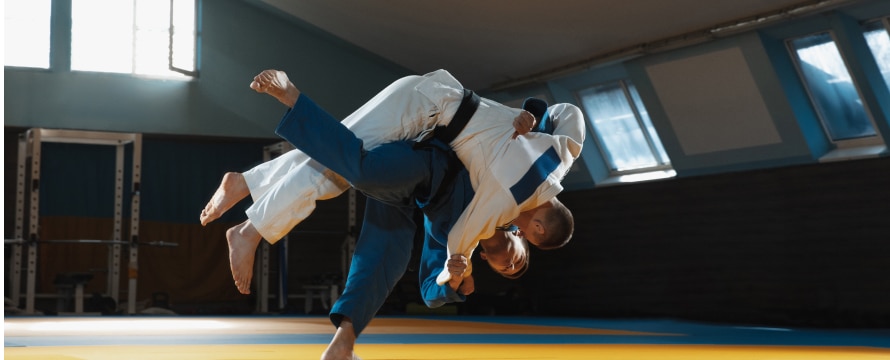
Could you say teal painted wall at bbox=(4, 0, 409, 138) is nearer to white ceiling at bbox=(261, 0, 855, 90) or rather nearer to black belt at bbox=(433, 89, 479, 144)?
white ceiling at bbox=(261, 0, 855, 90)

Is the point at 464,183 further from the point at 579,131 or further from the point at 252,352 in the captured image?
the point at 252,352

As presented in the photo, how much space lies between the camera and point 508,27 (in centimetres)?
893

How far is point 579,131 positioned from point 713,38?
5.46 metres

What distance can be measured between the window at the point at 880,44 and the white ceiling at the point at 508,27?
0.66m

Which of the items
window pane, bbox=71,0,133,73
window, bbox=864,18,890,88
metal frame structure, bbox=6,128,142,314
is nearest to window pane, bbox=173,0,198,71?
window pane, bbox=71,0,133,73

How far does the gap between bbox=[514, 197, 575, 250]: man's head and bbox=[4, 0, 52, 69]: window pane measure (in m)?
8.72

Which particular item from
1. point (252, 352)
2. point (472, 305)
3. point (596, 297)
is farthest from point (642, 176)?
point (252, 352)

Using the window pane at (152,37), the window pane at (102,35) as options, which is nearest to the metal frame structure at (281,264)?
the window pane at (152,37)

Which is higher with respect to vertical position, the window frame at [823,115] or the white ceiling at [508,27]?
the white ceiling at [508,27]

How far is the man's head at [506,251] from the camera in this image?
2.70m

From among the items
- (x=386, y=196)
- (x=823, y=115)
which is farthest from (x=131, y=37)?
(x=386, y=196)

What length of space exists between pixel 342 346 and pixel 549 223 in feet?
2.06

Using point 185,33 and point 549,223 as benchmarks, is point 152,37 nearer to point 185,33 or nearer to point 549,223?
point 185,33

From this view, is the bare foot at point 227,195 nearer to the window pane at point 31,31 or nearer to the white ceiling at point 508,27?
the white ceiling at point 508,27
